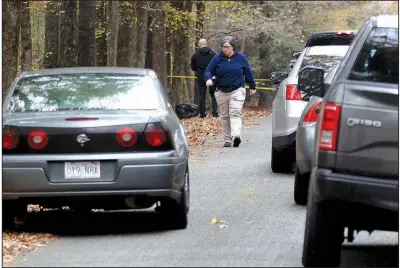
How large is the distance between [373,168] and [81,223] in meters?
4.51

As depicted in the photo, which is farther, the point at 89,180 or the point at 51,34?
the point at 51,34

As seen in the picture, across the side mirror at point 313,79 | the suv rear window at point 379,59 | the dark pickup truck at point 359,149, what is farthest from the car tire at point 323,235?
the side mirror at point 313,79

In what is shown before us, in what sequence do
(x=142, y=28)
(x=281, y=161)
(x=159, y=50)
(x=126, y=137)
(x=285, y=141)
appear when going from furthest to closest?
(x=159, y=50) < (x=142, y=28) < (x=281, y=161) < (x=285, y=141) < (x=126, y=137)

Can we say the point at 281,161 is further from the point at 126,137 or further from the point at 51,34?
the point at 51,34

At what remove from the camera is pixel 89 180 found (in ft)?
34.3

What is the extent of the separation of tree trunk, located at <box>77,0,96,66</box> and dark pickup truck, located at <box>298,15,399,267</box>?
12.9 meters

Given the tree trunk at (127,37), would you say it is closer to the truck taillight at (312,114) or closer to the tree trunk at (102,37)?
the tree trunk at (102,37)

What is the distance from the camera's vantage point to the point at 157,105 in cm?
1116

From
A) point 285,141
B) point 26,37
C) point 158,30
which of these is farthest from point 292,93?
point 158,30

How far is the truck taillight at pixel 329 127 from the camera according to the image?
8.19 meters

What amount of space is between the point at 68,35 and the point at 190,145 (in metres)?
3.66

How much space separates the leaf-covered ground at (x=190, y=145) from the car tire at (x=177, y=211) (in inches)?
42.4

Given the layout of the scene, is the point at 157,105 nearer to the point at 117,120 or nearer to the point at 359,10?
the point at 117,120

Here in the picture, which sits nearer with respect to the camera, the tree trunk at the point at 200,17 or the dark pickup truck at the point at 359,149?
the dark pickup truck at the point at 359,149
